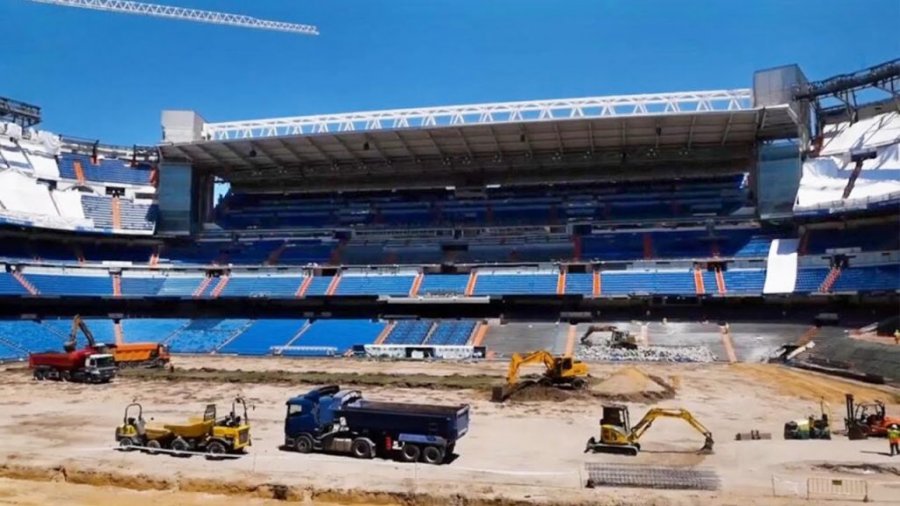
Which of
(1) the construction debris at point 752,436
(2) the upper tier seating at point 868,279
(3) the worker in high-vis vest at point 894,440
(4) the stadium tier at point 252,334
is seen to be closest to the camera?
(3) the worker in high-vis vest at point 894,440

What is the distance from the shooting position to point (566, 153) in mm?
59781

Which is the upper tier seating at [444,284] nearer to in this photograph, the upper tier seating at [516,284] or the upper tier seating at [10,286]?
the upper tier seating at [516,284]

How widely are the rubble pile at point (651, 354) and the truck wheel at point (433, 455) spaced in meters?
28.8

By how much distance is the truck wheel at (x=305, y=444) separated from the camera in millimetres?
18781

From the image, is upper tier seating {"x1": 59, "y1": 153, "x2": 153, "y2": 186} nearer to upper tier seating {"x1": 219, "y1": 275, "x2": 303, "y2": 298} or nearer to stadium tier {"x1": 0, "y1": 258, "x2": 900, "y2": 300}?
stadium tier {"x1": 0, "y1": 258, "x2": 900, "y2": 300}

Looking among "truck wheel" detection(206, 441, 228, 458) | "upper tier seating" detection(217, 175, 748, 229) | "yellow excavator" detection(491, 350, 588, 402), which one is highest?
"upper tier seating" detection(217, 175, 748, 229)

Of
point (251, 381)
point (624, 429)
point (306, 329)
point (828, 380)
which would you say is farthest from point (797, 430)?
point (306, 329)

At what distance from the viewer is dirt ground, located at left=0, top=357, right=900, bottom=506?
14.8m

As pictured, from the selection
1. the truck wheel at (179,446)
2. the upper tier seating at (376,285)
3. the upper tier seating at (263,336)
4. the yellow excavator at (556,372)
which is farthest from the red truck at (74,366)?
the upper tier seating at (376,285)

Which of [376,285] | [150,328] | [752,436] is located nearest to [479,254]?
[376,285]

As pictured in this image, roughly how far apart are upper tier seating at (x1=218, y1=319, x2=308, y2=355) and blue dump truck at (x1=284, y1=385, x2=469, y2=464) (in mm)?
33281

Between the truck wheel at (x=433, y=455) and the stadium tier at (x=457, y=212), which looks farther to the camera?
the stadium tier at (x=457, y=212)

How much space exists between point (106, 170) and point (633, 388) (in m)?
56.8

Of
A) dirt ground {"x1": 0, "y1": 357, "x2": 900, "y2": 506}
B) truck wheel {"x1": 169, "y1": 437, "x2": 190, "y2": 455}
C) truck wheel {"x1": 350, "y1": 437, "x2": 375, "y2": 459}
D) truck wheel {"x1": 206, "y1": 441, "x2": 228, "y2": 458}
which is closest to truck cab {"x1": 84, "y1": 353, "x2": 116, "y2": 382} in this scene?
dirt ground {"x1": 0, "y1": 357, "x2": 900, "y2": 506}
